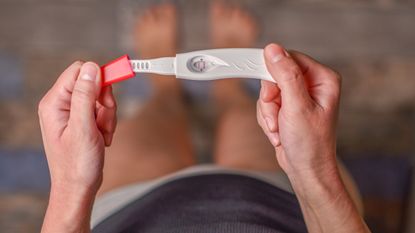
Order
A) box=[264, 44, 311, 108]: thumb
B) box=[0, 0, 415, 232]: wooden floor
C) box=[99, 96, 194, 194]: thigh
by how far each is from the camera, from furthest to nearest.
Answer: box=[0, 0, 415, 232]: wooden floor < box=[99, 96, 194, 194]: thigh < box=[264, 44, 311, 108]: thumb

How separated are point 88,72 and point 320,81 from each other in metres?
0.26

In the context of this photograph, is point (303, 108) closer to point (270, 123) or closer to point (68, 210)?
point (270, 123)

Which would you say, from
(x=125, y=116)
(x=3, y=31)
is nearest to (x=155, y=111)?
(x=125, y=116)

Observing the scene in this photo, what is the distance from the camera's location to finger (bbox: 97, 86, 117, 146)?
655 millimetres

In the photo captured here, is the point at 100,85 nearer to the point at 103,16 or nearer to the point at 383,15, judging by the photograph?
the point at 103,16

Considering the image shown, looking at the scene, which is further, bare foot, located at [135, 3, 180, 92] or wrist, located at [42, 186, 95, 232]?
bare foot, located at [135, 3, 180, 92]

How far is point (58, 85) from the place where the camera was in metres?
0.63

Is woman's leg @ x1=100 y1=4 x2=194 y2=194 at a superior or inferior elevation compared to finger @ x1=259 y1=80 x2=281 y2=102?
inferior

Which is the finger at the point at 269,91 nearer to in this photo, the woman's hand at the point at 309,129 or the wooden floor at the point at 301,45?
the woman's hand at the point at 309,129

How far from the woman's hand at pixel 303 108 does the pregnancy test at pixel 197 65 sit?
0.04 meters

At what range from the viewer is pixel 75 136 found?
0.62 metres

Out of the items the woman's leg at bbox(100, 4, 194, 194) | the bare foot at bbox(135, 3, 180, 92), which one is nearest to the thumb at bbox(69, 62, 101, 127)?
the woman's leg at bbox(100, 4, 194, 194)

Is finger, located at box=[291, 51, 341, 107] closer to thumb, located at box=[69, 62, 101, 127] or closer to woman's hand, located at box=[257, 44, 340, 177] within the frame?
woman's hand, located at box=[257, 44, 340, 177]

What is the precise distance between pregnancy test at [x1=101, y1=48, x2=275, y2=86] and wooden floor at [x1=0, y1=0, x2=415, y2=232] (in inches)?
30.2
